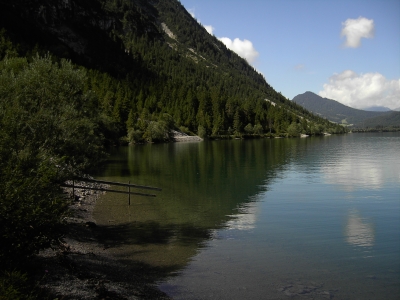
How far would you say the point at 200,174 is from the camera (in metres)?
50.6

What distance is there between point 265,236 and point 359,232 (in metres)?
6.48

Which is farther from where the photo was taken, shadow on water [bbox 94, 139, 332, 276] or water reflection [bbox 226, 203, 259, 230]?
water reflection [bbox 226, 203, 259, 230]

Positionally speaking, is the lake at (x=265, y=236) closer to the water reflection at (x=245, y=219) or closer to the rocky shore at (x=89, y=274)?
the water reflection at (x=245, y=219)

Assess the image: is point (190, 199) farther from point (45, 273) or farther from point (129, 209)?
point (45, 273)

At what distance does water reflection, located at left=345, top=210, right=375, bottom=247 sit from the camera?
20922 mm

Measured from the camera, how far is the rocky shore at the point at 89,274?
1212 centimetres

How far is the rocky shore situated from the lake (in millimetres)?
863

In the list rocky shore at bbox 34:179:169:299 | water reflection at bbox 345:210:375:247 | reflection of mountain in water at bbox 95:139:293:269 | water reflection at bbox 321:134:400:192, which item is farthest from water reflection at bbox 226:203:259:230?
water reflection at bbox 321:134:400:192

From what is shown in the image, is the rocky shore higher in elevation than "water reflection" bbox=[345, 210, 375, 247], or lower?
higher

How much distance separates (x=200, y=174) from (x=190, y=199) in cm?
1695

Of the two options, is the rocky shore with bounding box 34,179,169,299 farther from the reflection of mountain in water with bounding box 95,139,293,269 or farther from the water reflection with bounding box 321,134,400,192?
the water reflection with bounding box 321,134,400,192

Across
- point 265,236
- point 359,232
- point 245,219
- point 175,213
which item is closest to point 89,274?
point 265,236

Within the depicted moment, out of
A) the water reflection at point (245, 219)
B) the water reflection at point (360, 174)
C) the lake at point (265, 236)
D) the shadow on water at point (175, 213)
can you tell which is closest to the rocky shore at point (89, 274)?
the lake at point (265, 236)

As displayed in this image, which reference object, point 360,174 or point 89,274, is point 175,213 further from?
point 360,174
